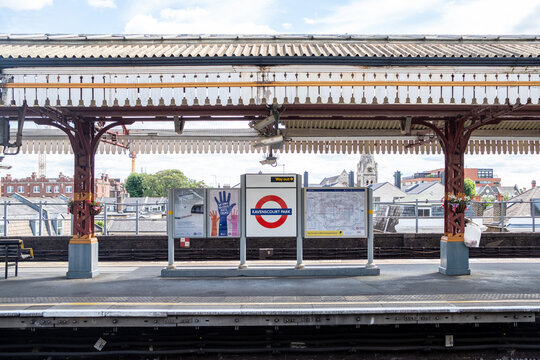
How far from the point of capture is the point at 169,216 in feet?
33.6

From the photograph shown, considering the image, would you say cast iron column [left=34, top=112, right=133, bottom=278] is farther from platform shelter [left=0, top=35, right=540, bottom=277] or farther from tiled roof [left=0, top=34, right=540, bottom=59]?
tiled roof [left=0, top=34, right=540, bottom=59]

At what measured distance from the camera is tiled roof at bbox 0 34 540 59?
29.7 ft

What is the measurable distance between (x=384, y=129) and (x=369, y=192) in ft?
7.96

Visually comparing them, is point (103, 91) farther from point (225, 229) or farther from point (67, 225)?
point (67, 225)

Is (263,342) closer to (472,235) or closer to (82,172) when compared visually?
(472,235)

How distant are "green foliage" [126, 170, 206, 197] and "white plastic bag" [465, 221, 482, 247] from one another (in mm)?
76623

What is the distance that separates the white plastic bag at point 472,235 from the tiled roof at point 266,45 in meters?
3.82

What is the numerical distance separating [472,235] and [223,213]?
5.78 meters

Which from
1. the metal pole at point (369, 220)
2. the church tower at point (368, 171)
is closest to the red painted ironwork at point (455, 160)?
the metal pole at point (369, 220)

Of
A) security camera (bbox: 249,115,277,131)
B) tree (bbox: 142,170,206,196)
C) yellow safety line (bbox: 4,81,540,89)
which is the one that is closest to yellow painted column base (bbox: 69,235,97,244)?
yellow safety line (bbox: 4,81,540,89)

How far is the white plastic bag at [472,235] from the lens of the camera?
9820mm

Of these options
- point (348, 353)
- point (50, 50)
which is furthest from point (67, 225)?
point (348, 353)

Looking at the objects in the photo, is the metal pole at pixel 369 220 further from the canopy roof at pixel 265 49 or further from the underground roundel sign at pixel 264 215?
the canopy roof at pixel 265 49

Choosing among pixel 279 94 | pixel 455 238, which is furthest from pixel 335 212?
pixel 279 94
